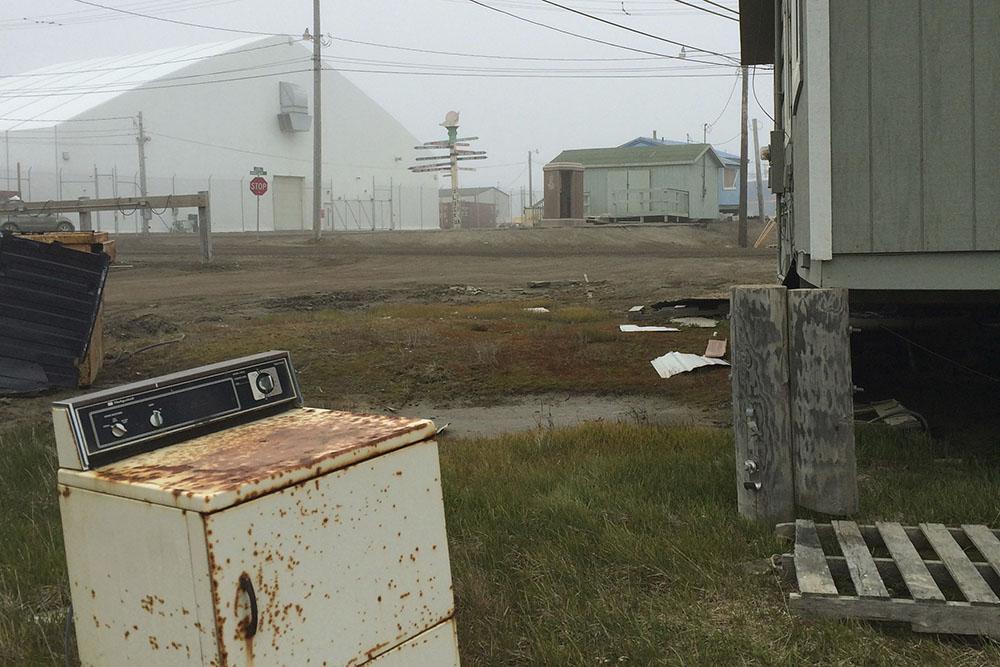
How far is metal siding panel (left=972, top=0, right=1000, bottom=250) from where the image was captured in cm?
503

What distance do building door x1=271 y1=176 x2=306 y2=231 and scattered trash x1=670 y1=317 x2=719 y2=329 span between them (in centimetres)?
5202

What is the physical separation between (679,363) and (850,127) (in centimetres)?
402

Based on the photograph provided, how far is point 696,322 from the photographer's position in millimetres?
11602

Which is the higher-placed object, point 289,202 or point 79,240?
point 289,202

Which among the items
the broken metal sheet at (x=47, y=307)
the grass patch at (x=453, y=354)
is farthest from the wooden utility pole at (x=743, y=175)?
the broken metal sheet at (x=47, y=307)

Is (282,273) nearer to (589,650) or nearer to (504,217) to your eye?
(589,650)

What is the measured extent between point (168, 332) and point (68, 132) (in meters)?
45.0

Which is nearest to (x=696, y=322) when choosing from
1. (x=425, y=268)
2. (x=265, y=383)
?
(x=265, y=383)

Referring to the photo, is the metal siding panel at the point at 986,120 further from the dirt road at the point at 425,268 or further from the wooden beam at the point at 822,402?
the dirt road at the point at 425,268

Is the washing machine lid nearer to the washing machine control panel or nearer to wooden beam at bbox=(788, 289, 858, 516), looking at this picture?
the washing machine control panel

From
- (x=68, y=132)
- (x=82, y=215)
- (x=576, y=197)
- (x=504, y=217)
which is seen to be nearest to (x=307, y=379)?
(x=82, y=215)

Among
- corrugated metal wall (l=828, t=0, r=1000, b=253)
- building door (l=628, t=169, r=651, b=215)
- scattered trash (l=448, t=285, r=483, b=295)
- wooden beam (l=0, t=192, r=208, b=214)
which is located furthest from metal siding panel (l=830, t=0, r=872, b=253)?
building door (l=628, t=169, r=651, b=215)

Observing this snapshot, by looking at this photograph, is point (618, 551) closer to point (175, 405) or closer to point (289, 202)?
point (175, 405)

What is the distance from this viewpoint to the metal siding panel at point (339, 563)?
221cm
